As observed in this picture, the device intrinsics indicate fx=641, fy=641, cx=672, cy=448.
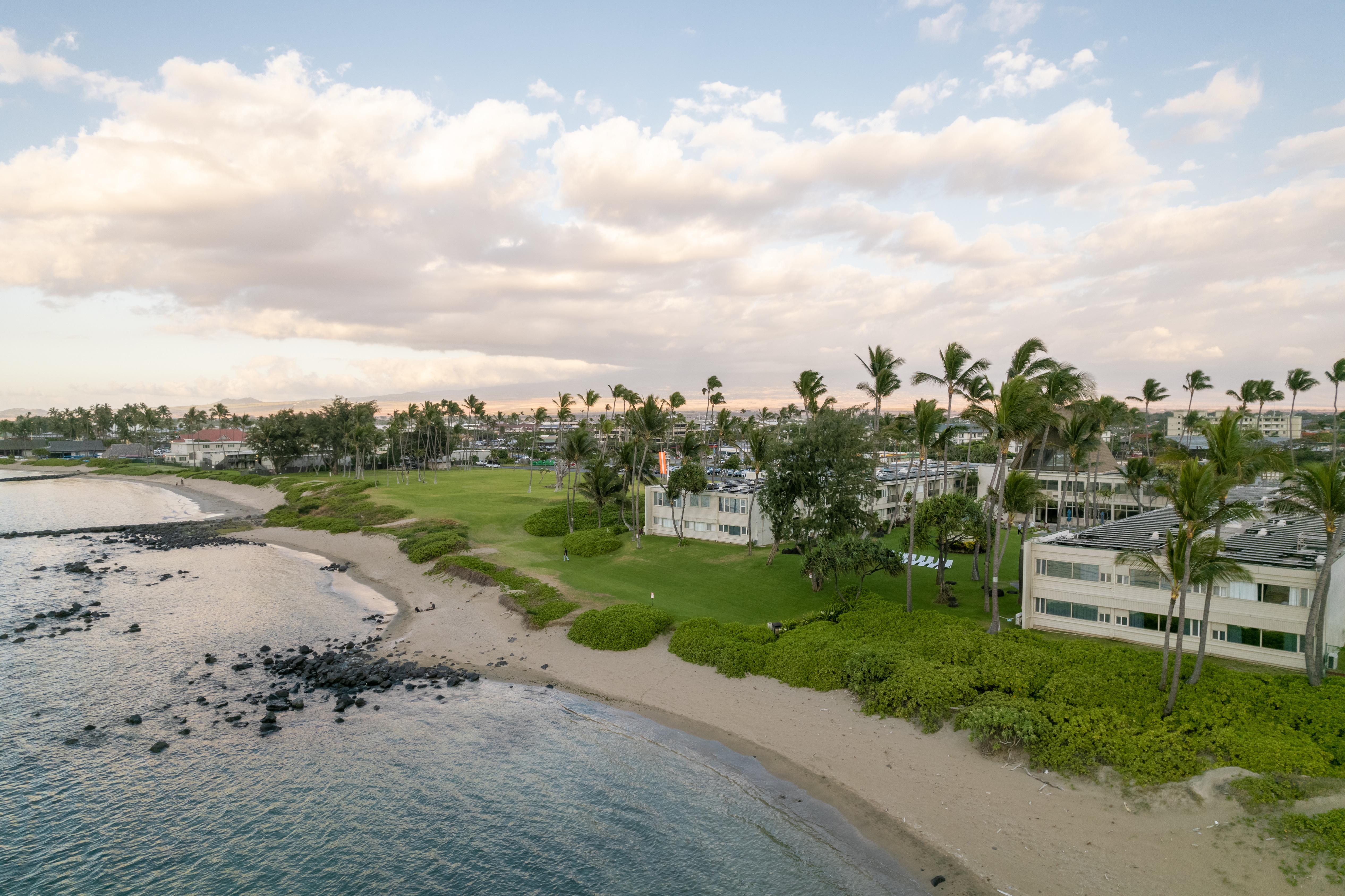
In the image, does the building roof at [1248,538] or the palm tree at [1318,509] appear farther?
the building roof at [1248,538]

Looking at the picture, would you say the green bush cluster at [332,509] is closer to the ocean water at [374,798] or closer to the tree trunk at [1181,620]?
the ocean water at [374,798]

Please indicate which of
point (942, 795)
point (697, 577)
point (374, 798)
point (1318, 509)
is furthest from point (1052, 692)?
point (697, 577)

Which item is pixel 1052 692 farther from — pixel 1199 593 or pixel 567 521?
pixel 567 521

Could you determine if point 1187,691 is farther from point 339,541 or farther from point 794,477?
point 339,541

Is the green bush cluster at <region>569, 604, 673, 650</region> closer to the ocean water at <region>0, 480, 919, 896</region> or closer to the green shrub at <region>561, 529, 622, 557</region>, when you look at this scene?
the ocean water at <region>0, 480, 919, 896</region>

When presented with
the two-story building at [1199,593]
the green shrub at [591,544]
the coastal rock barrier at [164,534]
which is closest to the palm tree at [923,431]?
the two-story building at [1199,593]

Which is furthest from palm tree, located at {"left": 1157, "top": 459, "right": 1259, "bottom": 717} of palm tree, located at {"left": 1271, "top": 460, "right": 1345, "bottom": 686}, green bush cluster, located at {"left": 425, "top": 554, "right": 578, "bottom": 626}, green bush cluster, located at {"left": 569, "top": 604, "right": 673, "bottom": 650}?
green bush cluster, located at {"left": 425, "top": 554, "right": 578, "bottom": 626}
